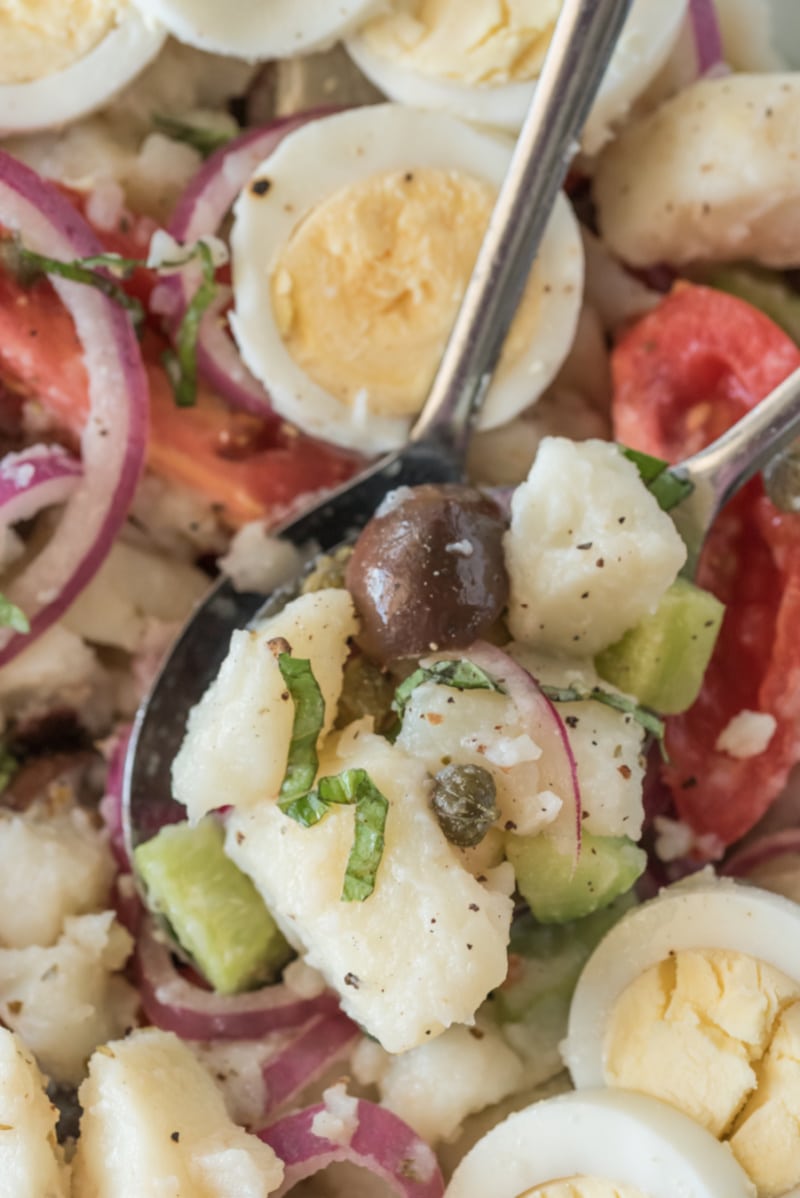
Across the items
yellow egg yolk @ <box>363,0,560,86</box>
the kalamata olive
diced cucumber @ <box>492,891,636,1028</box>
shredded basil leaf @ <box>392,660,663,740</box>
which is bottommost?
diced cucumber @ <box>492,891,636,1028</box>

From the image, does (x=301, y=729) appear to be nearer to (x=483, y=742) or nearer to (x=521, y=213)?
(x=483, y=742)

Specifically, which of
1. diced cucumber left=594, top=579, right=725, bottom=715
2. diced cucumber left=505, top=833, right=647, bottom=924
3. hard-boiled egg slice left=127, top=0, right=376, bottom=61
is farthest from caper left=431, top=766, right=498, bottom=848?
hard-boiled egg slice left=127, top=0, right=376, bottom=61

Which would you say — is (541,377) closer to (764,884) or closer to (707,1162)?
(764,884)

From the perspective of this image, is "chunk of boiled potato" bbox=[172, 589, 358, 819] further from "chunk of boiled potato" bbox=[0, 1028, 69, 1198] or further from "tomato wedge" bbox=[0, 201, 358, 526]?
"tomato wedge" bbox=[0, 201, 358, 526]

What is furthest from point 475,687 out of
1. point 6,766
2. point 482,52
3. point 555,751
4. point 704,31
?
point 704,31

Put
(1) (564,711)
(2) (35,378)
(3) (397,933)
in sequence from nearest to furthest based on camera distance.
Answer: (3) (397,933)
(1) (564,711)
(2) (35,378)

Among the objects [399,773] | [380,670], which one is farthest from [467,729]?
[380,670]
